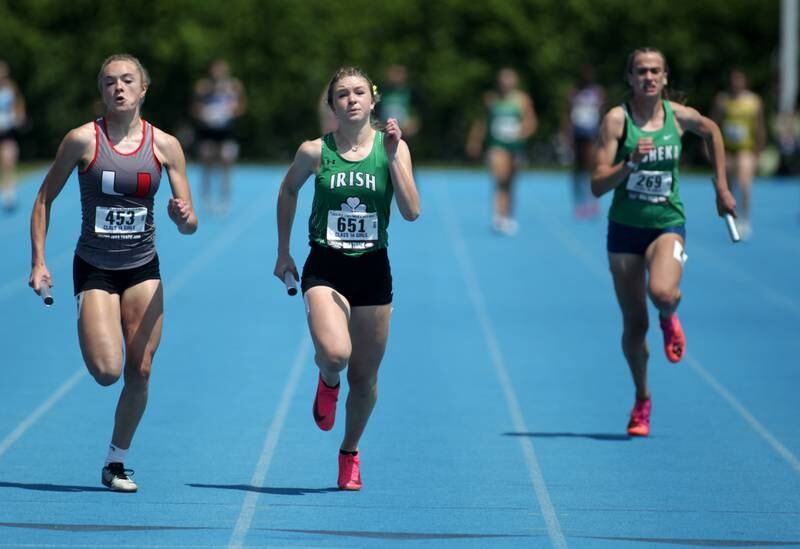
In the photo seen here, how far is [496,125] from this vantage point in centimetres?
2114

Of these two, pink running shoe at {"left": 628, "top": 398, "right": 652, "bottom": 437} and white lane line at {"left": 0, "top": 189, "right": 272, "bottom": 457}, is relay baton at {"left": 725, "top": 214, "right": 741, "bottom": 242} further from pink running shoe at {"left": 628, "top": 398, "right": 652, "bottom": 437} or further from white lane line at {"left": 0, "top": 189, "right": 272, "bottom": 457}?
white lane line at {"left": 0, "top": 189, "right": 272, "bottom": 457}

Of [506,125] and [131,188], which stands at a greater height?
[131,188]

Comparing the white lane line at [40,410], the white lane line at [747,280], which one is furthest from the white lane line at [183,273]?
the white lane line at [747,280]

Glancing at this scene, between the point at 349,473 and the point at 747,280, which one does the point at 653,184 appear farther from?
→ the point at 747,280

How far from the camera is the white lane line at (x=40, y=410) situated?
8531 mm

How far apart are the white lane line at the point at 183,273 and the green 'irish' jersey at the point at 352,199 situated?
7.56 ft

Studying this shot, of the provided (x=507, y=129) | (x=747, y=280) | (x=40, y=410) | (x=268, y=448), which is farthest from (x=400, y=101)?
(x=268, y=448)

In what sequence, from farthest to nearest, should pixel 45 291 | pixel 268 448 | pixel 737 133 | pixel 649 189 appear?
pixel 737 133
pixel 649 189
pixel 268 448
pixel 45 291

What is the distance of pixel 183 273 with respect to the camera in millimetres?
16719

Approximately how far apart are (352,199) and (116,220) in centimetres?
102

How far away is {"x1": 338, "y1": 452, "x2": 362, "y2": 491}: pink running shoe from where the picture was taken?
7.47m

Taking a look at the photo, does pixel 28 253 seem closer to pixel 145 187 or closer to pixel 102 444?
pixel 102 444

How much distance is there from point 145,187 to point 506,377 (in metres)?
4.40

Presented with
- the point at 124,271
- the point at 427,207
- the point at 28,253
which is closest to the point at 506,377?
the point at 124,271
